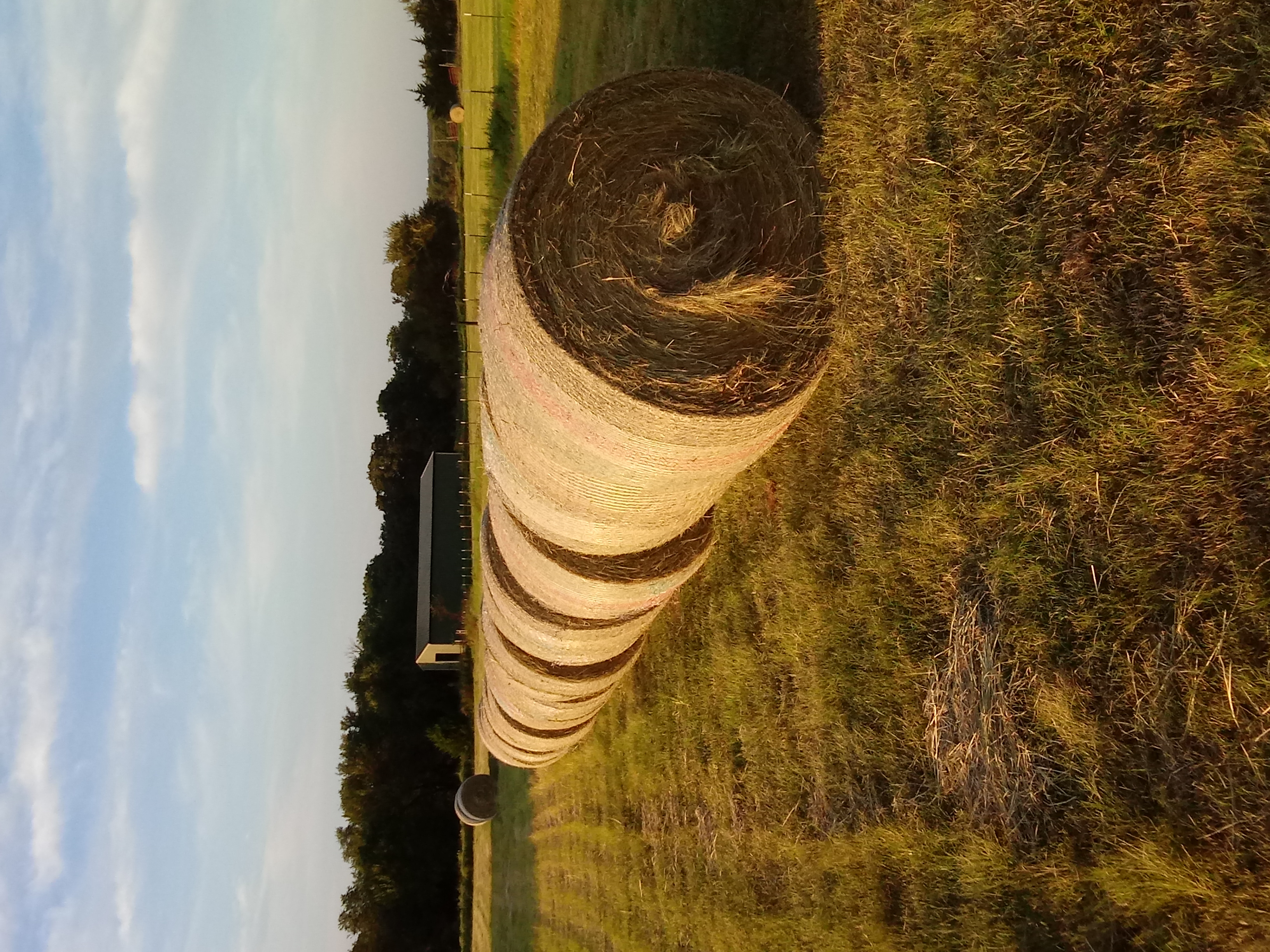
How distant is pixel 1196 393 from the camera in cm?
264

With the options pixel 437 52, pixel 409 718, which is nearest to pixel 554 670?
pixel 409 718

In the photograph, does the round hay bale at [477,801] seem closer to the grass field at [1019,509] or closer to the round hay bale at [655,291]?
the grass field at [1019,509]

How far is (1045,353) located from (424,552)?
42.7ft

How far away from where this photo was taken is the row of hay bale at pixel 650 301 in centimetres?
361

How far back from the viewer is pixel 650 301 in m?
3.67

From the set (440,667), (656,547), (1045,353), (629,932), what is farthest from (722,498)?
(440,667)

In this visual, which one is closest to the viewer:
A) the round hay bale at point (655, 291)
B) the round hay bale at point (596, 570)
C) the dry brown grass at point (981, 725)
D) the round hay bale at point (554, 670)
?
the dry brown grass at point (981, 725)

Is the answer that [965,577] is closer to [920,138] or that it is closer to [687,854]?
[920,138]

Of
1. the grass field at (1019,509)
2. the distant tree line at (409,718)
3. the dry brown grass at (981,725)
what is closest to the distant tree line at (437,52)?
the distant tree line at (409,718)

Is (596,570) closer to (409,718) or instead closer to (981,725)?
(981,725)

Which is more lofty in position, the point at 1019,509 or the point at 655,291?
the point at 655,291

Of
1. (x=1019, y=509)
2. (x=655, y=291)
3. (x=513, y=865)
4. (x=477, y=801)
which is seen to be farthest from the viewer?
(x=477, y=801)

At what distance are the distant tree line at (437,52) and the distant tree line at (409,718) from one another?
2.33 m

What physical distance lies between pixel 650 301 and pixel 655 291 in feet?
0.19
